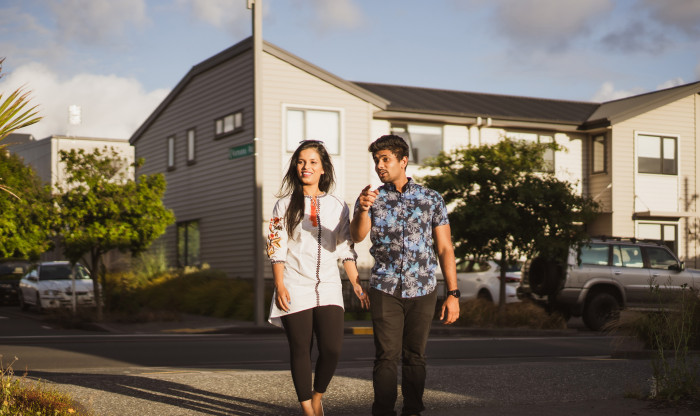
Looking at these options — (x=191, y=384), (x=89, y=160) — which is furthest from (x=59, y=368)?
(x=89, y=160)

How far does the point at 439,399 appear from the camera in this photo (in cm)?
746

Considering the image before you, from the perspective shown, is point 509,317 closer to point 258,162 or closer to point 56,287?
point 258,162

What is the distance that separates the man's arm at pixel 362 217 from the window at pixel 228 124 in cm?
2123

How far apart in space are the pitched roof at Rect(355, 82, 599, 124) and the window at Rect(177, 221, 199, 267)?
743 centimetres

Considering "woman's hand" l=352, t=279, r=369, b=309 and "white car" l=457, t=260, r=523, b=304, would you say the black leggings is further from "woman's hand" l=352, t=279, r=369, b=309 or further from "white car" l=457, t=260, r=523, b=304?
"white car" l=457, t=260, r=523, b=304

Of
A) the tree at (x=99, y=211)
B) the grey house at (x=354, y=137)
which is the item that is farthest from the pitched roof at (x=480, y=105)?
the tree at (x=99, y=211)

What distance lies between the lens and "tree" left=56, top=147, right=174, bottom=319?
19.7m

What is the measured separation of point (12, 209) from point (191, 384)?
44.9 ft

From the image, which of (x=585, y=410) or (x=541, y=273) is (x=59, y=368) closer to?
(x=585, y=410)

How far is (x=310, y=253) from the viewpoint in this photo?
19.3 ft

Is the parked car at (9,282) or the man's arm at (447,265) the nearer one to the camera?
the man's arm at (447,265)

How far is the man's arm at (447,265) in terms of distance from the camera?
605 centimetres

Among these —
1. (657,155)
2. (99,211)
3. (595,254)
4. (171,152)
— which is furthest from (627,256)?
(171,152)

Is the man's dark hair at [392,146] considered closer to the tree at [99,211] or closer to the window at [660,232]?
the tree at [99,211]
